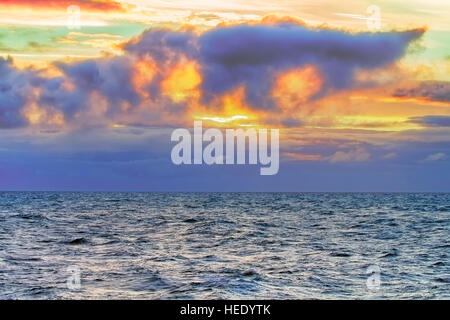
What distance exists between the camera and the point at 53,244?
42.5 m

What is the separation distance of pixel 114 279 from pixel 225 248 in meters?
14.2

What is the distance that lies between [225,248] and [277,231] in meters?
17.9

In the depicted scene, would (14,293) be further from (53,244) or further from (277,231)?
(277,231)

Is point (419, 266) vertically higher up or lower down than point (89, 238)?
higher up
